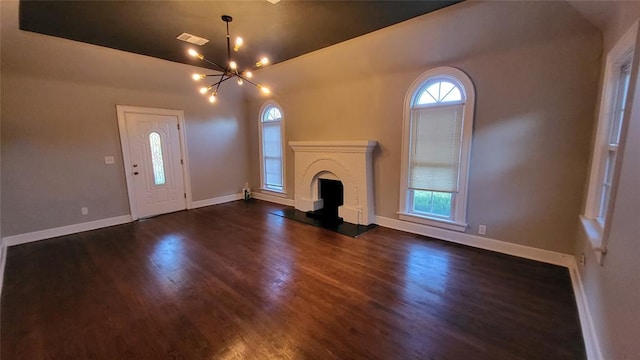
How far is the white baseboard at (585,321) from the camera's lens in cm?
160

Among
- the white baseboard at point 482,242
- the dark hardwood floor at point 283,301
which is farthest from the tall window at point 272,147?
the white baseboard at point 482,242

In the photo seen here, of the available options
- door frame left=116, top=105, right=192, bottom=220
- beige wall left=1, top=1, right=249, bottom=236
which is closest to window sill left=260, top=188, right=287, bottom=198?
Answer: door frame left=116, top=105, right=192, bottom=220

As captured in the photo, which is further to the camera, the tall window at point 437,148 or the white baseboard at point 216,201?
the white baseboard at point 216,201

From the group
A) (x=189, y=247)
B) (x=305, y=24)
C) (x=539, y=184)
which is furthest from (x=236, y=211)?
(x=539, y=184)

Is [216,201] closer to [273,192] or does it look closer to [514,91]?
[273,192]

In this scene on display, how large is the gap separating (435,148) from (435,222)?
1050mm

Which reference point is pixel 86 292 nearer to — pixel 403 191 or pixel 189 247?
pixel 189 247

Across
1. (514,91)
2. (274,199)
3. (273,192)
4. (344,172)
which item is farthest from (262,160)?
(514,91)

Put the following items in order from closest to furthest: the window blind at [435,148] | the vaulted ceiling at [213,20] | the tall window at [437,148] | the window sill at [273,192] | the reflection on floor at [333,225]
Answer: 1. the vaulted ceiling at [213,20]
2. the tall window at [437,148]
3. the window blind at [435,148]
4. the reflection on floor at [333,225]
5. the window sill at [273,192]

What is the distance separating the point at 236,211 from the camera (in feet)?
17.4

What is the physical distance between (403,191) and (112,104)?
502 cm

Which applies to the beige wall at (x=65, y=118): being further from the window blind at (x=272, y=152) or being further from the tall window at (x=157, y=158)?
the window blind at (x=272, y=152)

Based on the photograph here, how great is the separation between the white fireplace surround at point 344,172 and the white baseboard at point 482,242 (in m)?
0.41

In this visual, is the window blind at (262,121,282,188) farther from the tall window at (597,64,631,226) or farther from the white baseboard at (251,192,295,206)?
the tall window at (597,64,631,226)
